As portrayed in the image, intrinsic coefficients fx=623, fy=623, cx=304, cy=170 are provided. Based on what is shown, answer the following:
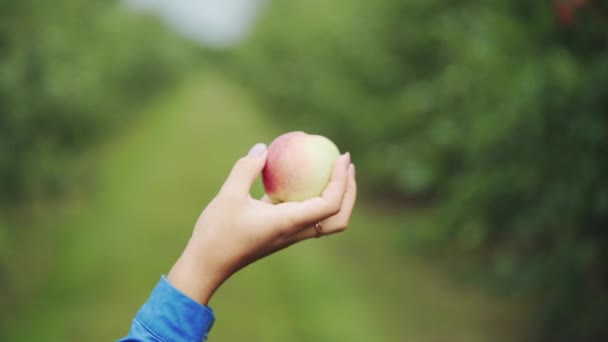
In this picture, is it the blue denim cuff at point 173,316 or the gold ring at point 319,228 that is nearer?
the blue denim cuff at point 173,316

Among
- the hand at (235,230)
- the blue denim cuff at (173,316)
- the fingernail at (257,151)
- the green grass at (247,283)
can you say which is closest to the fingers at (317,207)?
the hand at (235,230)

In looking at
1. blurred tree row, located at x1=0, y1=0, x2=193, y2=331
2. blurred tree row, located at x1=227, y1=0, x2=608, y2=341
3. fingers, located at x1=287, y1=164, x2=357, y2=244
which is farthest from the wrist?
blurred tree row, located at x1=0, y1=0, x2=193, y2=331

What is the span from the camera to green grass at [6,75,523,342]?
15.8ft

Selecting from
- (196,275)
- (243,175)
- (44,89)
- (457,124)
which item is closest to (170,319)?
(196,275)

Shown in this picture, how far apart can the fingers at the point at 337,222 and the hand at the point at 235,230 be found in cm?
6

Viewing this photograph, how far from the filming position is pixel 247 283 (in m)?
5.91

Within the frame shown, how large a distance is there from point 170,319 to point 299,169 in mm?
722

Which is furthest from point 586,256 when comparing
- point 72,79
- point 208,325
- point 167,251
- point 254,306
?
point 72,79

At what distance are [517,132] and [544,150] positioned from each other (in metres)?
0.17

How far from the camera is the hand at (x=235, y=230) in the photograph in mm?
1361

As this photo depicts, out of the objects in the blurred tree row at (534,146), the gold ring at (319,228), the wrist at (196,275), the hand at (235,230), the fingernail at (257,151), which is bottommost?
the wrist at (196,275)

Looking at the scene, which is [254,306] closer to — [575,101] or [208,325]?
[575,101]

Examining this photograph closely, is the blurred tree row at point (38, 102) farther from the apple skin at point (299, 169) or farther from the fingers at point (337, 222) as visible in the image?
the fingers at point (337, 222)

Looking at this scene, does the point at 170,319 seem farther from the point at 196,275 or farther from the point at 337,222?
the point at 337,222
